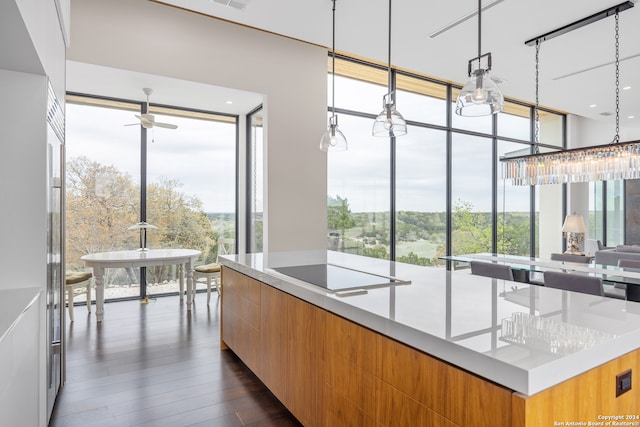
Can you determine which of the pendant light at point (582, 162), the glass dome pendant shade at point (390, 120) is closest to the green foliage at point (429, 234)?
the pendant light at point (582, 162)

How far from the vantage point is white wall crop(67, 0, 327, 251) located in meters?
3.80

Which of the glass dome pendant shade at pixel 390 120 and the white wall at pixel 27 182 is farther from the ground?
the glass dome pendant shade at pixel 390 120

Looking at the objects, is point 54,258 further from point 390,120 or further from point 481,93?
point 481,93

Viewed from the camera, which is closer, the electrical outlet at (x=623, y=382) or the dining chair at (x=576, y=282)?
the electrical outlet at (x=623, y=382)

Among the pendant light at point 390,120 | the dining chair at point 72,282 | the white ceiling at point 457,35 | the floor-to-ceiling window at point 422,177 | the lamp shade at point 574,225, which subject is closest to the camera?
the pendant light at point 390,120

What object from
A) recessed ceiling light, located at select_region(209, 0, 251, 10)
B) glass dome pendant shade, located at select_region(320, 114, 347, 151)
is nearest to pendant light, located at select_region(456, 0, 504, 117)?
glass dome pendant shade, located at select_region(320, 114, 347, 151)

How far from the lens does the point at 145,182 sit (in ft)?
17.2

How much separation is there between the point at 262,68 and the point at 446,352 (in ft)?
14.0

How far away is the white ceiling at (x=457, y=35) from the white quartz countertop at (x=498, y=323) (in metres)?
2.84

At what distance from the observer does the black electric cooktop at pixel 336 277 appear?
192 centimetres

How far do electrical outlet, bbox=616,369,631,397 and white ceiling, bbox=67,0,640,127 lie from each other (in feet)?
11.1

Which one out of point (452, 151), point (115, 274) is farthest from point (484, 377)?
point (452, 151)

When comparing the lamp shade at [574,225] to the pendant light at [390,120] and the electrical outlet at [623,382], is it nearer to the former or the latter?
the pendant light at [390,120]

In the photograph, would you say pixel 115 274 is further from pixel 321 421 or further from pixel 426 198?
pixel 426 198
